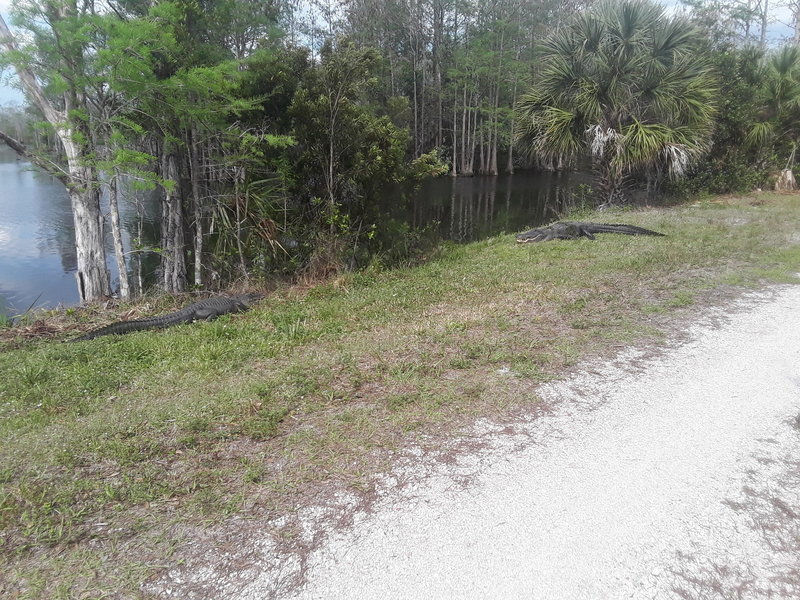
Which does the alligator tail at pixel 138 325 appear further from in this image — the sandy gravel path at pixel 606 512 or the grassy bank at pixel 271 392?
the sandy gravel path at pixel 606 512

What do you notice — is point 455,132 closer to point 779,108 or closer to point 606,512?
point 779,108

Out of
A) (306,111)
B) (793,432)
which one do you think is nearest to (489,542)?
(793,432)

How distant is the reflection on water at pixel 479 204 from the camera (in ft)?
54.7

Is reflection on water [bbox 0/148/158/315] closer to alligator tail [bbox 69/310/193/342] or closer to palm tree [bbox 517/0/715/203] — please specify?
alligator tail [bbox 69/310/193/342]

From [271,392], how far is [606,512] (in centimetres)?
242

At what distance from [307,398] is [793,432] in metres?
3.29

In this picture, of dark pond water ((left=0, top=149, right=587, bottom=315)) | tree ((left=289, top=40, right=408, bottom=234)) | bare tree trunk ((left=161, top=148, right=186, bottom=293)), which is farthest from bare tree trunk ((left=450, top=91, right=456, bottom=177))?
bare tree trunk ((left=161, top=148, right=186, bottom=293))

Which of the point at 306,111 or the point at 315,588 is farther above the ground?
the point at 306,111

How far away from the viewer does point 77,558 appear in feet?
7.48

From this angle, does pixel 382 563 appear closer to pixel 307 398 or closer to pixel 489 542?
pixel 489 542

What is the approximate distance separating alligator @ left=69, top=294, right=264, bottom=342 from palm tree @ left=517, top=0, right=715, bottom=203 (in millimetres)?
10515

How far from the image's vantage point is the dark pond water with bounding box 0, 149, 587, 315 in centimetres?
1144

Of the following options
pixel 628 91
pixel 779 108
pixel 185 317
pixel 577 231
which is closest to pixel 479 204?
pixel 628 91

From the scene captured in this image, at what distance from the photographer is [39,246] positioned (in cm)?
1464
